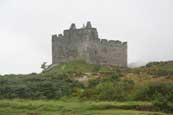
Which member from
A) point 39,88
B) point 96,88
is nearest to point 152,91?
point 96,88

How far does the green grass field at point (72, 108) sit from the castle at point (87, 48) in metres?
30.8

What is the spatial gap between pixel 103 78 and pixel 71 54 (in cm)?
1987

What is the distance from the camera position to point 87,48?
95938mm

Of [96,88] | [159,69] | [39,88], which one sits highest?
[159,69]

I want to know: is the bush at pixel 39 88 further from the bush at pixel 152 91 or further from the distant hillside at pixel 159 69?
the distant hillside at pixel 159 69

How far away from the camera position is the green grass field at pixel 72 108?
59.2 m

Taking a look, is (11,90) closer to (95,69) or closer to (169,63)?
(95,69)

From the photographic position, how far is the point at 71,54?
98000 millimetres

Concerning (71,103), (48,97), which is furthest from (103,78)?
(71,103)

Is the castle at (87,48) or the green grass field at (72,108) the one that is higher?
the castle at (87,48)

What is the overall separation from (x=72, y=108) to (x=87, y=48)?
34.8 meters

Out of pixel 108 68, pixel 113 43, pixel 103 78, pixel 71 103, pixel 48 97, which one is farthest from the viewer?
pixel 113 43

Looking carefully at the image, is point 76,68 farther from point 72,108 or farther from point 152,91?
point 72,108

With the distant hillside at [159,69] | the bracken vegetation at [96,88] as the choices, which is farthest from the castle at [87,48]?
the distant hillside at [159,69]
